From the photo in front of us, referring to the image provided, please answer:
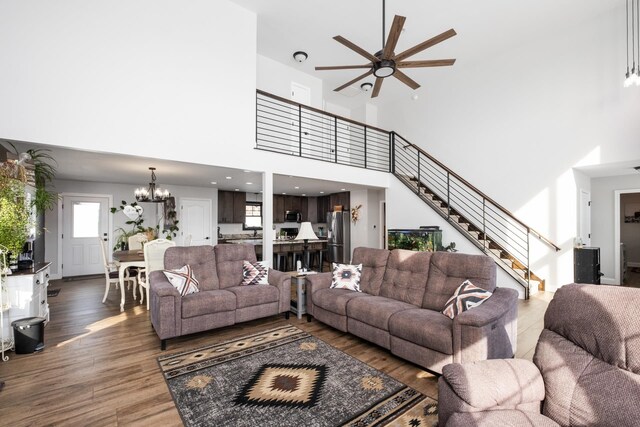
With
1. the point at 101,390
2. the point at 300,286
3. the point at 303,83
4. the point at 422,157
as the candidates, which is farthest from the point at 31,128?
the point at 422,157

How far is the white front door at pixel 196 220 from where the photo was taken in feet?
26.6

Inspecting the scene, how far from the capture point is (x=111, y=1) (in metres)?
3.76

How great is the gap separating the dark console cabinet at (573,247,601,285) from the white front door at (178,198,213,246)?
8270 millimetres

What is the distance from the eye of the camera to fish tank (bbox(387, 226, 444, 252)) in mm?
5879

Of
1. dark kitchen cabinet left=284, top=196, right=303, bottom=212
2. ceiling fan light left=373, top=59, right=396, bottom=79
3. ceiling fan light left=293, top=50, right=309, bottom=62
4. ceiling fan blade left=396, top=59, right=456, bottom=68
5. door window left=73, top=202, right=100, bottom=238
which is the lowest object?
door window left=73, top=202, right=100, bottom=238

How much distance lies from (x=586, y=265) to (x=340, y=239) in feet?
17.9

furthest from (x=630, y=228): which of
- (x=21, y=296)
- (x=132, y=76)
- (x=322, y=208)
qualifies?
(x=21, y=296)

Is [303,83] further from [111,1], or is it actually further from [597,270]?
[597,270]

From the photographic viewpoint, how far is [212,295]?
11.4 feet

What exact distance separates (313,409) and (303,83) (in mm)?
7002

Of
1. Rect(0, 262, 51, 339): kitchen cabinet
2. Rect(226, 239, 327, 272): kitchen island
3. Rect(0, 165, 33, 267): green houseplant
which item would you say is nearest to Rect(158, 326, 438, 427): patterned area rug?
Rect(0, 262, 51, 339): kitchen cabinet

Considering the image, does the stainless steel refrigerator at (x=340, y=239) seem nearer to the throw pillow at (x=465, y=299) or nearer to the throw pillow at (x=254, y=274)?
the throw pillow at (x=254, y=274)

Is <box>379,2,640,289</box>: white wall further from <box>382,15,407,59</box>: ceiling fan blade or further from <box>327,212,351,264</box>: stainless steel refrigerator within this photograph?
<box>382,15,407,59</box>: ceiling fan blade

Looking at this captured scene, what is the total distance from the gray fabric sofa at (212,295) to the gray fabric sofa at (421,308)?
0.52m
